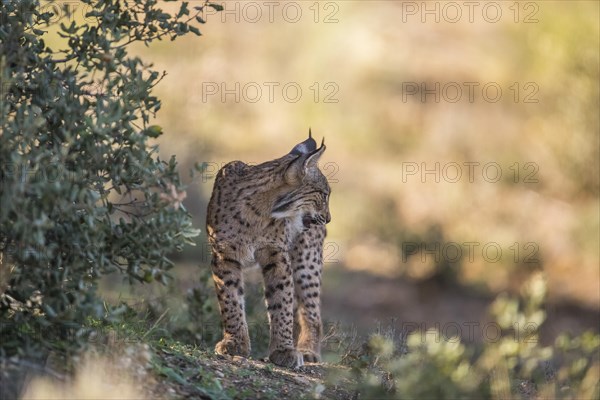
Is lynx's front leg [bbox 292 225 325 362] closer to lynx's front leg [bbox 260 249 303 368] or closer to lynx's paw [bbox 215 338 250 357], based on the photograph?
lynx's front leg [bbox 260 249 303 368]

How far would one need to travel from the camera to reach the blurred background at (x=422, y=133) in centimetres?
1502

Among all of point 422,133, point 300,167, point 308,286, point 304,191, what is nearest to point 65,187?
point 300,167

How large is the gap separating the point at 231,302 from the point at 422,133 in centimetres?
1394

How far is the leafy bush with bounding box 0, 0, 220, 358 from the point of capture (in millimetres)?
4688

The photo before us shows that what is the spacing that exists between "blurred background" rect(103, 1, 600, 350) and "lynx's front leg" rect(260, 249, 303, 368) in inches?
218

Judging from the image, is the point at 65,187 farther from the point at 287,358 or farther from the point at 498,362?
the point at 287,358

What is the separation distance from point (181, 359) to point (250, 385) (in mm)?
399

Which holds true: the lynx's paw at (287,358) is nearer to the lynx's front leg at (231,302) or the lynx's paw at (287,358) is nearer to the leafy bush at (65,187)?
the lynx's front leg at (231,302)

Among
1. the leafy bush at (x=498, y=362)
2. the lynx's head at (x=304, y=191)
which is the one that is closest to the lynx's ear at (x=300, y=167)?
the lynx's head at (x=304, y=191)

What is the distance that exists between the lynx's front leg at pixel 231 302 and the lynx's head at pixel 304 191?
522 millimetres

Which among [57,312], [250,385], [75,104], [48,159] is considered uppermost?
[75,104]

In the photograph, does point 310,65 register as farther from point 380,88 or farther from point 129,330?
point 129,330

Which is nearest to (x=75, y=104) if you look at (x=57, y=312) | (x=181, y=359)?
(x=57, y=312)

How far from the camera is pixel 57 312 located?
4.91 meters
